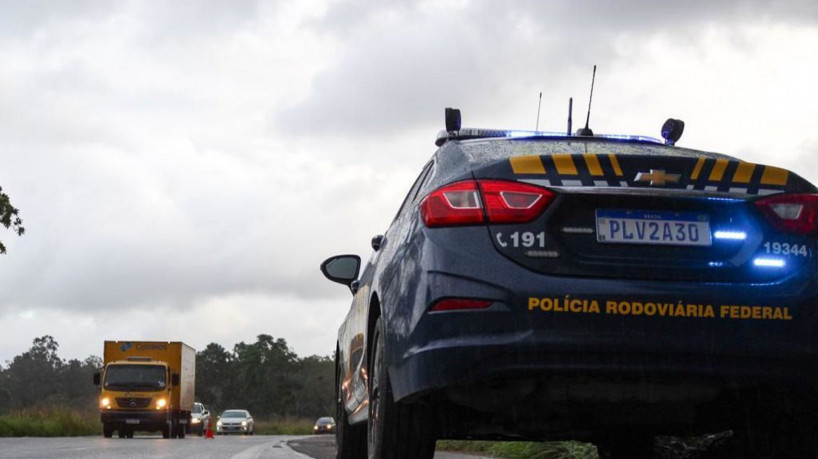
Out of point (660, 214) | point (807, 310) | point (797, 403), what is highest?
point (660, 214)

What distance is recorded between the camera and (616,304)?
424 centimetres

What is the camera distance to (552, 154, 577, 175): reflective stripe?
448 cm

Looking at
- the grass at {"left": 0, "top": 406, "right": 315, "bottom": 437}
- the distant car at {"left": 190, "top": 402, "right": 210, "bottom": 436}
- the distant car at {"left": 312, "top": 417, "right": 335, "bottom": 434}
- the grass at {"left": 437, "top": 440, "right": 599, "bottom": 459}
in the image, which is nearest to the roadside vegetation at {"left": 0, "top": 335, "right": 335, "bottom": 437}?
the distant car at {"left": 312, "top": 417, "right": 335, "bottom": 434}

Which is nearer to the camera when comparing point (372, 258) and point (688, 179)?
point (688, 179)

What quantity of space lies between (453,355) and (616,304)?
629 millimetres

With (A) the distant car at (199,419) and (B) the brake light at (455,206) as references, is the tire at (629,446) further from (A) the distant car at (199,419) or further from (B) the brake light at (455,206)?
(A) the distant car at (199,419)

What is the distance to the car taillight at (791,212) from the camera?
4.46 m

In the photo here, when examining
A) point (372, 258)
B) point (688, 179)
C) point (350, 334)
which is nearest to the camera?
point (688, 179)

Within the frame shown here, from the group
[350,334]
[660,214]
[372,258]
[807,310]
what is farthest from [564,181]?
[350,334]

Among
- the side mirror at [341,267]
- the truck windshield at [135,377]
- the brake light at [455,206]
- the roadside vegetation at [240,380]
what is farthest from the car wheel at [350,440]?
the roadside vegetation at [240,380]

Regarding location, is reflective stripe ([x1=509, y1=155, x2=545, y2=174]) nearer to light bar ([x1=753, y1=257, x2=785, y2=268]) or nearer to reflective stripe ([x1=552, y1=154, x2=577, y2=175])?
reflective stripe ([x1=552, y1=154, x2=577, y2=175])

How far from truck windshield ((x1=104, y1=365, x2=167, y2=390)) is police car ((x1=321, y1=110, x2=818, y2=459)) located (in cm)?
2755

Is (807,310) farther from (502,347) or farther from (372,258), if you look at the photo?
(372,258)

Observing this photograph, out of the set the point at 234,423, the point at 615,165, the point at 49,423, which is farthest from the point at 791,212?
the point at 234,423
